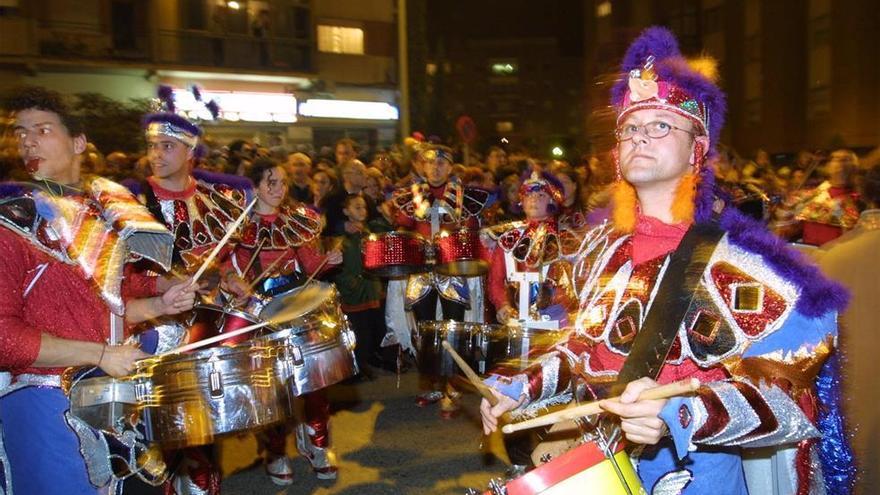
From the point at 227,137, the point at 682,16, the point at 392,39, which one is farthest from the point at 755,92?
the point at 227,137

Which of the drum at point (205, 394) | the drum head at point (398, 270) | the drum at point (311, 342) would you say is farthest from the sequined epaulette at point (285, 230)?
the drum at point (205, 394)

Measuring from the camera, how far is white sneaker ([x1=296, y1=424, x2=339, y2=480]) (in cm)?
537

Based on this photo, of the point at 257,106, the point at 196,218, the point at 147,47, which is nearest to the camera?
the point at 196,218

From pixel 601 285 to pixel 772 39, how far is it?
86.8 feet

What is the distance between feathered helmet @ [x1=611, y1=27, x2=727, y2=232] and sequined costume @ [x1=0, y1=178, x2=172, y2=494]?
197cm

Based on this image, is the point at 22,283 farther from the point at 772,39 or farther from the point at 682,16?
the point at 682,16

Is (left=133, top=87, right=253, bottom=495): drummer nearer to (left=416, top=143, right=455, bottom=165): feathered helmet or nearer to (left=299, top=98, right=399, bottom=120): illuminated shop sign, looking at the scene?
(left=416, top=143, right=455, bottom=165): feathered helmet

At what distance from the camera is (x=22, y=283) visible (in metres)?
2.67

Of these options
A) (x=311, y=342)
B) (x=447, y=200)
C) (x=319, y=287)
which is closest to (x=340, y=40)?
→ (x=447, y=200)

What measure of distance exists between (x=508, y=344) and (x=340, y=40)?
25.8 meters

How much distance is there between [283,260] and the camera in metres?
5.68

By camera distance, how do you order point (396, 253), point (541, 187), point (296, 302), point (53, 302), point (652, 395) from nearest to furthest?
point (652, 395) → point (53, 302) → point (296, 302) → point (541, 187) → point (396, 253)

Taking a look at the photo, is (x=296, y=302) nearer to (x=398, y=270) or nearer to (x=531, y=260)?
(x=531, y=260)

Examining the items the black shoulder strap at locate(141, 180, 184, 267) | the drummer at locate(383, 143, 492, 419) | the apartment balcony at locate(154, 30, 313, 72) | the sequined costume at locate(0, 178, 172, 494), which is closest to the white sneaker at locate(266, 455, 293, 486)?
the black shoulder strap at locate(141, 180, 184, 267)
